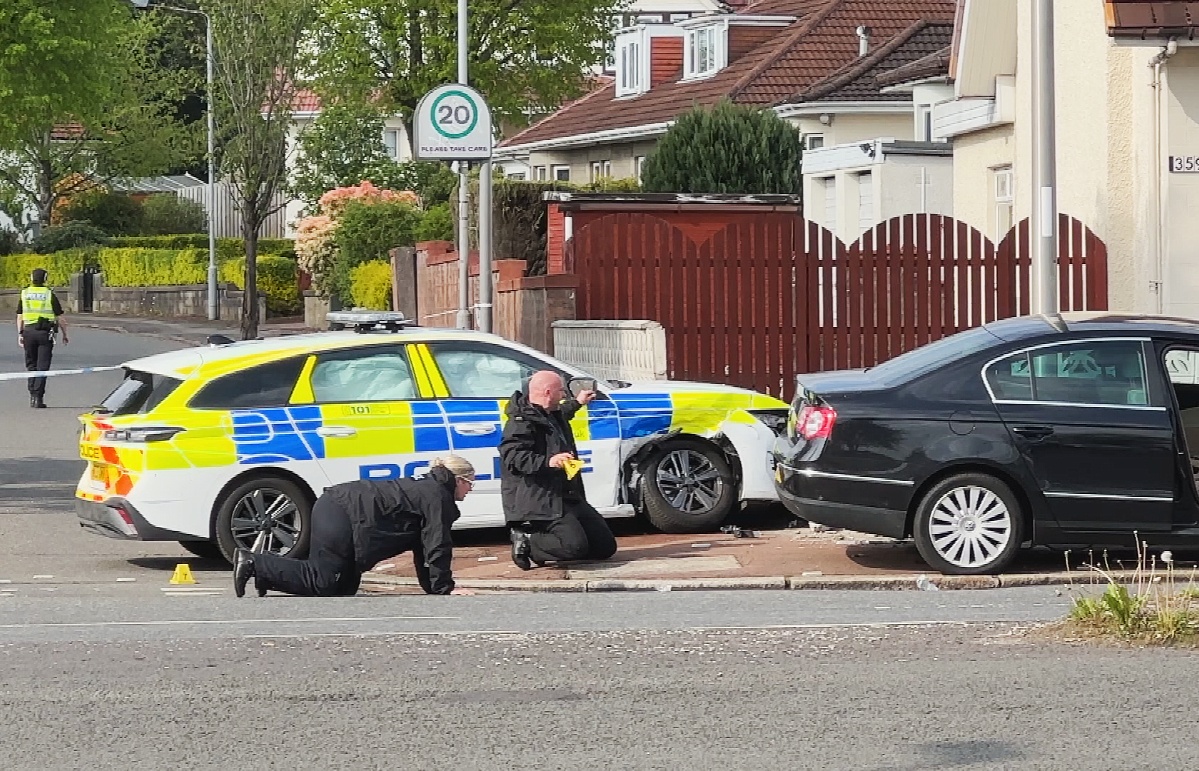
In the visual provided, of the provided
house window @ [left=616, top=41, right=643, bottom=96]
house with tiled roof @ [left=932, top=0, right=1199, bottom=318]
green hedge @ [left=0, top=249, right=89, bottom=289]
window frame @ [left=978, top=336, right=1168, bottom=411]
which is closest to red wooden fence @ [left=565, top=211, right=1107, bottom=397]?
house with tiled roof @ [left=932, top=0, right=1199, bottom=318]

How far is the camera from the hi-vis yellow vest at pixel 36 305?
26672 millimetres

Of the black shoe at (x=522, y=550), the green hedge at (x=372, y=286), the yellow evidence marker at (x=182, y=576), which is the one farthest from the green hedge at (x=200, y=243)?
the black shoe at (x=522, y=550)

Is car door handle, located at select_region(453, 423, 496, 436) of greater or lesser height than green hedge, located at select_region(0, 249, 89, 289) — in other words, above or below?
below

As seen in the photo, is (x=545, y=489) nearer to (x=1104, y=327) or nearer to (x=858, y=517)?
(x=858, y=517)

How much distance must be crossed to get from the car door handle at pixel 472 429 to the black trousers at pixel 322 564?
86.8 inches

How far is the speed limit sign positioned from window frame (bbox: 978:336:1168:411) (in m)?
8.01

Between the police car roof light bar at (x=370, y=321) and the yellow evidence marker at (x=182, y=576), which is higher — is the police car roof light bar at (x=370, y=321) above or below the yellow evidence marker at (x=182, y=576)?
above

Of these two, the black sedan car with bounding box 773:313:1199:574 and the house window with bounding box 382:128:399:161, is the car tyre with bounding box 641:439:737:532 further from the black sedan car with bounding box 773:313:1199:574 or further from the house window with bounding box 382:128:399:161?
the house window with bounding box 382:128:399:161

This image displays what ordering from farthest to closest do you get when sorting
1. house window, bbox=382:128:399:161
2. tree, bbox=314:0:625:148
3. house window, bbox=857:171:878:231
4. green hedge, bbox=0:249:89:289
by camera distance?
house window, bbox=382:128:399:161 < green hedge, bbox=0:249:89:289 < tree, bbox=314:0:625:148 < house window, bbox=857:171:878:231

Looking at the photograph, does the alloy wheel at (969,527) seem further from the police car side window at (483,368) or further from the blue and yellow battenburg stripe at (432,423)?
the police car side window at (483,368)

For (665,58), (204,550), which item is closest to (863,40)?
(665,58)

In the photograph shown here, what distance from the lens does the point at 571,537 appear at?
1320 centimetres

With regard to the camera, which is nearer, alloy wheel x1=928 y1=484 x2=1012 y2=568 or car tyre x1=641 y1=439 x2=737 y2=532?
alloy wheel x1=928 y1=484 x2=1012 y2=568

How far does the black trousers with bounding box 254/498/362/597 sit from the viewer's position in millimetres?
11789
